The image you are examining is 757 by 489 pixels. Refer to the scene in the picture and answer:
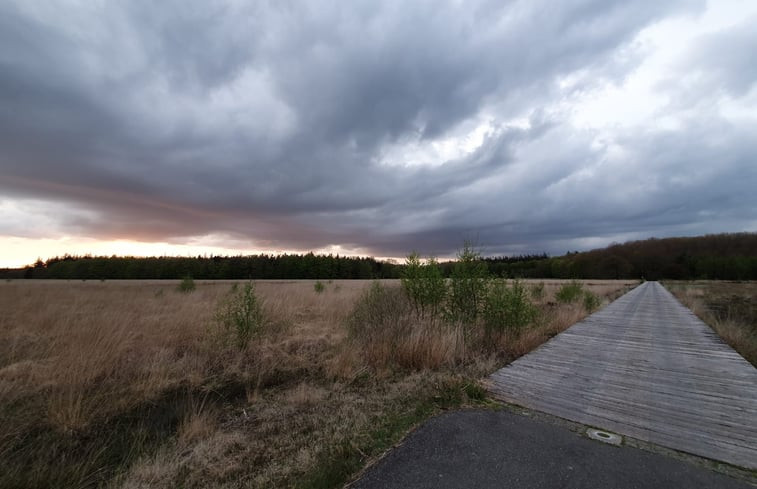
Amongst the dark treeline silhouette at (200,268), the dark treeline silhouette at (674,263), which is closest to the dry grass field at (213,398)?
the dark treeline silhouette at (200,268)

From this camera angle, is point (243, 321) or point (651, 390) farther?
point (243, 321)

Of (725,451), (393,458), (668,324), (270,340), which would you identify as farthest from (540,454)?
(668,324)

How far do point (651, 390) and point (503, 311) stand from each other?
4078 millimetres

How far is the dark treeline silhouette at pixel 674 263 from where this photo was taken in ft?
312

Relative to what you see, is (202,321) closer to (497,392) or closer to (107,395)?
(107,395)

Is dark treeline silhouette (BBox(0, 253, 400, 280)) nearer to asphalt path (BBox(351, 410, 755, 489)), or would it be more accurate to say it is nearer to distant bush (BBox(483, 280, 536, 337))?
distant bush (BBox(483, 280, 536, 337))

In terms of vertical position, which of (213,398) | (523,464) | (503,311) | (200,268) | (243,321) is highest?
(200,268)

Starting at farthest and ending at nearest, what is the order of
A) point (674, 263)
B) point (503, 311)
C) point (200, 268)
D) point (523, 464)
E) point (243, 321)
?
point (674, 263)
point (200, 268)
point (243, 321)
point (503, 311)
point (523, 464)

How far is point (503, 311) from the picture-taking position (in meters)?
8.71

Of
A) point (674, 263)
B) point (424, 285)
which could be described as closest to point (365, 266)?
point (424, 285)

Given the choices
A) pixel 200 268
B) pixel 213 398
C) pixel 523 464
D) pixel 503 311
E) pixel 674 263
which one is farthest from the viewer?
pixel 674 263

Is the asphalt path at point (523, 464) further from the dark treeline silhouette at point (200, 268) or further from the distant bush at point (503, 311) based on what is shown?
the dark treeline silhouette at point (200, 268)

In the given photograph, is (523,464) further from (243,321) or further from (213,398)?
(243,321)

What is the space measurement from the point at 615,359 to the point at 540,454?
5.28m
